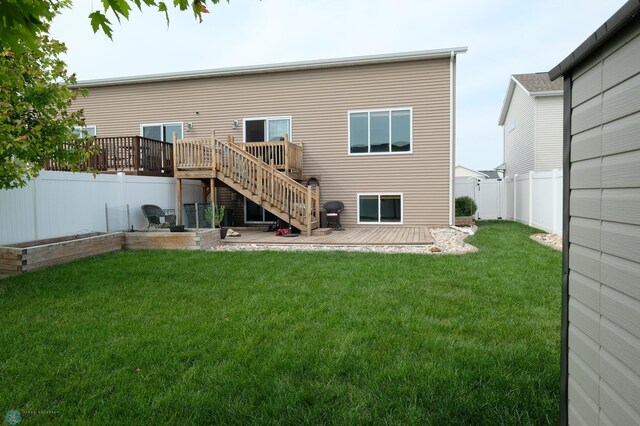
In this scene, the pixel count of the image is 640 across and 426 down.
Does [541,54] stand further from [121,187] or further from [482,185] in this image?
[121,187]

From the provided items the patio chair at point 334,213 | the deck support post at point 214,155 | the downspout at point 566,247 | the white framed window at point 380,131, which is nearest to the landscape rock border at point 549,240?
the white framed window at point 380,131

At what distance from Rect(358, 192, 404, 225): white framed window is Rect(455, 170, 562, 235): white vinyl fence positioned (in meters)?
3.83

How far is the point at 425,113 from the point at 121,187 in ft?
28.1

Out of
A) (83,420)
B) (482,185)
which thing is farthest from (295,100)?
(83,420)

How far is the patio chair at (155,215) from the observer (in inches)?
417

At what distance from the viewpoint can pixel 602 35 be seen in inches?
63.3

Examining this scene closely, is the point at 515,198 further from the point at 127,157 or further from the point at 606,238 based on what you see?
the point at 606,238

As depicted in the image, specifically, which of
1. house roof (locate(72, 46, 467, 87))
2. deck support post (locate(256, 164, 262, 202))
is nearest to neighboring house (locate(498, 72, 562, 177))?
house roof (locate(72, 46, 467, 87))

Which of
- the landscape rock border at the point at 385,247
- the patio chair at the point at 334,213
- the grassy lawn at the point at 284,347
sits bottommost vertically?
the grassy lawn at the point at 284,347

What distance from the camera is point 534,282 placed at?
5387 millimetres

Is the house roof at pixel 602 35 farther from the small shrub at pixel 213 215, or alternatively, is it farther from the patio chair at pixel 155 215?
the patio chair at pixel 155 215

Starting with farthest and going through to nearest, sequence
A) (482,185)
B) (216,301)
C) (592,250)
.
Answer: (482,185), (216,301), (592,250)

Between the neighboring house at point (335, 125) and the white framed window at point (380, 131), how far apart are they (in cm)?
3

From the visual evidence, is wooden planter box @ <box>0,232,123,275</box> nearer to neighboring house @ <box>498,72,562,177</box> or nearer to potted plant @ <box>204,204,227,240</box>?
potted plant @ <box>204,204,227,240</box>
